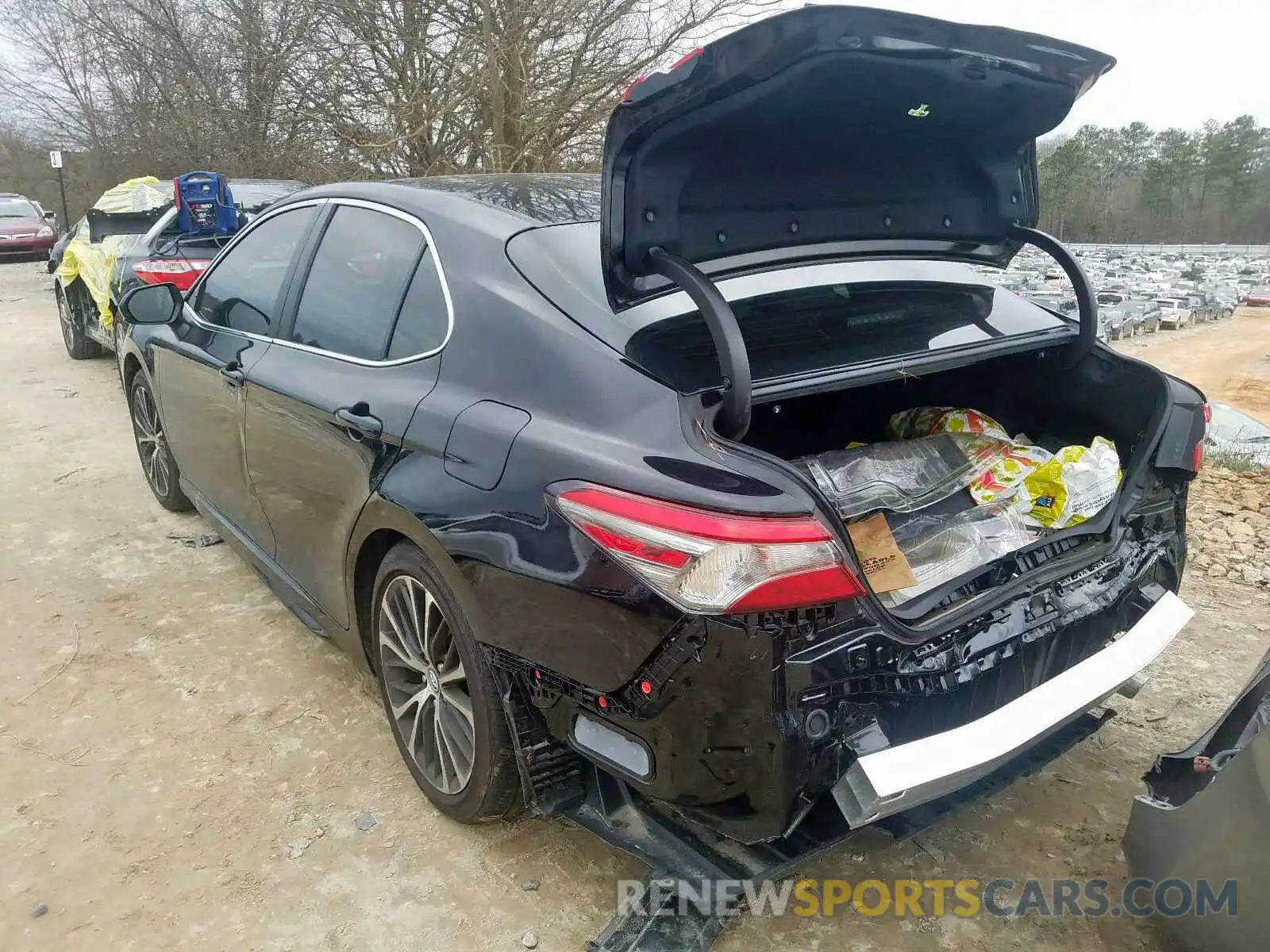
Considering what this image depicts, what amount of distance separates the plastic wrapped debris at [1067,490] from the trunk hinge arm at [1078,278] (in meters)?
0.51

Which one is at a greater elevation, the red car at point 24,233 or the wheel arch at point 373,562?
the red car at point 24,233

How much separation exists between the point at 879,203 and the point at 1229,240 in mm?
61450

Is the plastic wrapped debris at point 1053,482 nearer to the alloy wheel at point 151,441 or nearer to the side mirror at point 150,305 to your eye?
the side mirror at point 150,305

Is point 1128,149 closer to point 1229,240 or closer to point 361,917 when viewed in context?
point 1229,240

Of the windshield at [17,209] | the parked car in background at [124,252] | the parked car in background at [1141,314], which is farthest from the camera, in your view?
the parked car in background at [1141,314]

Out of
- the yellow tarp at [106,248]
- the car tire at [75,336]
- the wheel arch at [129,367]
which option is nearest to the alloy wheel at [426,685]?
the wheel arch at [129,367]

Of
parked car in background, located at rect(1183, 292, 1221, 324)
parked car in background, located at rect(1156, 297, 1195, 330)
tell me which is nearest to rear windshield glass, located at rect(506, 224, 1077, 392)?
parked car in background, located at rect(1156, 297, 1195, 330)

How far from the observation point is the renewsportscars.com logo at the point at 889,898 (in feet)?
6.62

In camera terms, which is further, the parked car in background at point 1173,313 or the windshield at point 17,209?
the parked car in background at point 1173,313

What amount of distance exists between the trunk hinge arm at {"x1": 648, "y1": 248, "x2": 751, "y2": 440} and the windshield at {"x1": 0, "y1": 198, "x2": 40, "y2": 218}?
24.3 m

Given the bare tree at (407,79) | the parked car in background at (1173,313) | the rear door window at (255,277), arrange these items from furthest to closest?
the parked car in background at (1173,313) < the bare tree at (407,79) < the rear door window at (255,277)

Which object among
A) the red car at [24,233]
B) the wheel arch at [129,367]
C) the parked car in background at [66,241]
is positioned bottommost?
the wheel arch at [129,367]

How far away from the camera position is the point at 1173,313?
34875mm

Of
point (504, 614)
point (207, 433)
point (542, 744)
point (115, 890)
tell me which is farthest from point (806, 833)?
point (207, 433)
